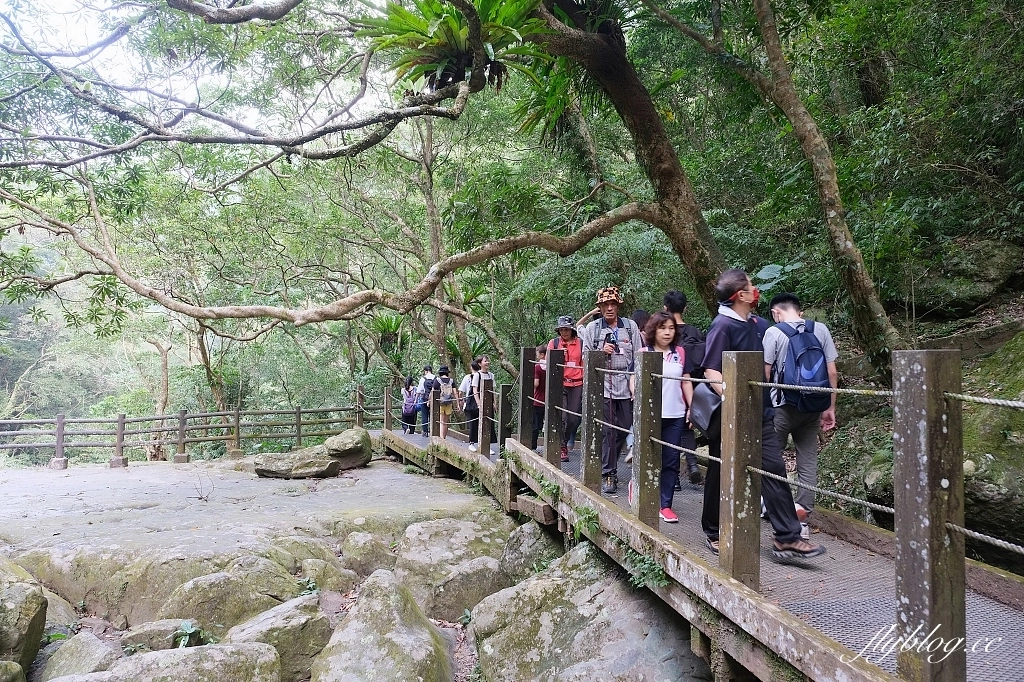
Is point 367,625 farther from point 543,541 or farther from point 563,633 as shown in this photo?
point 543,541

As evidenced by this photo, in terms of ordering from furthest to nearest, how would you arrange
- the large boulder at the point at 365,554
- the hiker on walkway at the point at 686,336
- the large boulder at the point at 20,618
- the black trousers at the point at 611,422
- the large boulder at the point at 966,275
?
the large boulder at the point at 966,275
the large boulder at the point at 365,554
the black trousers at the point at 611,422
the large boulder at the point at 20,618
the hiker on walkway at the point at 686,336

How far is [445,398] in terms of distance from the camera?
34.2 feet

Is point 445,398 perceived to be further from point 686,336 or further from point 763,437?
point 763,437

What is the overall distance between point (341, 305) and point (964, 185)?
307 inches

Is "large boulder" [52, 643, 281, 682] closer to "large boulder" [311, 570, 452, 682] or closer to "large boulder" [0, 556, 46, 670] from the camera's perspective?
"large boulder" [311, 570, 452, 682]

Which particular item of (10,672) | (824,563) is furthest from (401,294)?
(10,672)

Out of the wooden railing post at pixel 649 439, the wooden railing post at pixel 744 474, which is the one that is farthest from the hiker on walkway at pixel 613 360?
the wooden railing post at pixel 744 474

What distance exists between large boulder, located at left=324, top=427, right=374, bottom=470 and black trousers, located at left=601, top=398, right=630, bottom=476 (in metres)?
7.14

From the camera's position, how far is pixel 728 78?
7.05m

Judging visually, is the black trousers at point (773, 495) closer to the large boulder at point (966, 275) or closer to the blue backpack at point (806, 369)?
the blue backpack at point (806, 369)

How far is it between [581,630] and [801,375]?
1.99 m

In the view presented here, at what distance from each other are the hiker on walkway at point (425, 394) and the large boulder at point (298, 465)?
1839 mm

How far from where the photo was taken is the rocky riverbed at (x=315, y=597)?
12.4 ft

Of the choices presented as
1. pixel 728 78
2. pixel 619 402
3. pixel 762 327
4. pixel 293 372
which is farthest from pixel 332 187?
pixel 762 327
